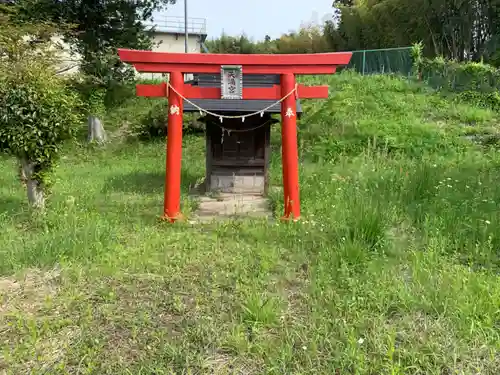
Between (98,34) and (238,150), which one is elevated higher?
(98,34)

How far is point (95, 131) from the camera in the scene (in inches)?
586

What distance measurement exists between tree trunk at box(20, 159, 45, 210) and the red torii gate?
5.61ft

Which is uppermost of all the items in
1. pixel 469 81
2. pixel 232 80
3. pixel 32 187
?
pixel 469 81

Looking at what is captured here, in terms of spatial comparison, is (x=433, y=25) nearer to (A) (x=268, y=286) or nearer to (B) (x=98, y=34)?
(B) (x=98, y=34)

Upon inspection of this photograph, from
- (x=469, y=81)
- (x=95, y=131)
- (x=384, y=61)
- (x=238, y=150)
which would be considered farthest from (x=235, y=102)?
(x=384, y=61)

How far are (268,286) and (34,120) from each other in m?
3.90

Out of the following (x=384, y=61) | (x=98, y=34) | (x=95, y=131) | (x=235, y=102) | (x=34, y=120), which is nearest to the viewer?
(x=34, y=120)

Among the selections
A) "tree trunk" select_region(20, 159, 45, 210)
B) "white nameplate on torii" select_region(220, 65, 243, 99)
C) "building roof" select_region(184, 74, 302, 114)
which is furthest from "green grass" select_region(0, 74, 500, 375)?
"building roof" select_region(184, 74, 302, 114)

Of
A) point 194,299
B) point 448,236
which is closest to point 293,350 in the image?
point 194,299

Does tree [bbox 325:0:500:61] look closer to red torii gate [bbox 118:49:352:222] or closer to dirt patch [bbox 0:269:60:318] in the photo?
red torii gate [bbox 118:49:352:222]

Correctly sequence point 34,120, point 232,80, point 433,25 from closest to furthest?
1. point 34,120
2. point 232,80
3. point 433,25

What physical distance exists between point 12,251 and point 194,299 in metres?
2.00

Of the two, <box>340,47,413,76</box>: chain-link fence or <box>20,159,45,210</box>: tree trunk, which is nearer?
<box>20,159,45,210</box>: tree trunk

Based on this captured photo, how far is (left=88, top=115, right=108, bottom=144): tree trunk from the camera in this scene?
14.8m
